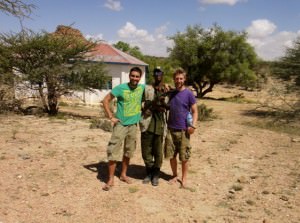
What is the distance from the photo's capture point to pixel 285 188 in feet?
17.7

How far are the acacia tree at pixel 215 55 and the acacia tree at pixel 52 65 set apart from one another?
16.2 m

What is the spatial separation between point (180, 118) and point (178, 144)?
1.33 feet

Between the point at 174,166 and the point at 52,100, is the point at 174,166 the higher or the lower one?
the lower one

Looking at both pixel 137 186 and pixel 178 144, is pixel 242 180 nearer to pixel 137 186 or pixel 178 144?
pixel 178 144

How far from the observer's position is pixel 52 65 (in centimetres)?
1316

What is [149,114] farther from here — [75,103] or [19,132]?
[75,103]

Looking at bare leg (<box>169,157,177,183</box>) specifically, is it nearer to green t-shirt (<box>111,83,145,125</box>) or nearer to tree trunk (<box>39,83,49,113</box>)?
green t-shirt (<box>111,83,145,125</box>)

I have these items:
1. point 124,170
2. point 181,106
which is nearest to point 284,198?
point 181,106

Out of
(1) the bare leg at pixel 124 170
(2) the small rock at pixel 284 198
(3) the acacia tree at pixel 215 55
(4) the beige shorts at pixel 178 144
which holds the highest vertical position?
(3) the acacia tree at pixel 215 55

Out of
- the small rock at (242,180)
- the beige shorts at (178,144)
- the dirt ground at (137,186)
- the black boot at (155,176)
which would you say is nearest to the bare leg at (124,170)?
the dirt ground at (137,186)

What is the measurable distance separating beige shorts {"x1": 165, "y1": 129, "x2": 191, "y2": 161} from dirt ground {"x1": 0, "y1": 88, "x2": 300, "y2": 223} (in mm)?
511

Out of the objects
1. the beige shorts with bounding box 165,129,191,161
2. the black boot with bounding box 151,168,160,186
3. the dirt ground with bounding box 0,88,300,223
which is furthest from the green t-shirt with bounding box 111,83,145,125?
the dirt ground with bounding box 0,88,300,223

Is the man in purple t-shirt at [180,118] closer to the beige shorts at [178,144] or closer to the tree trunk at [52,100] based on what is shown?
Result: the beige shorts at [178,144]

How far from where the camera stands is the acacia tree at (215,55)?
1121 inches
